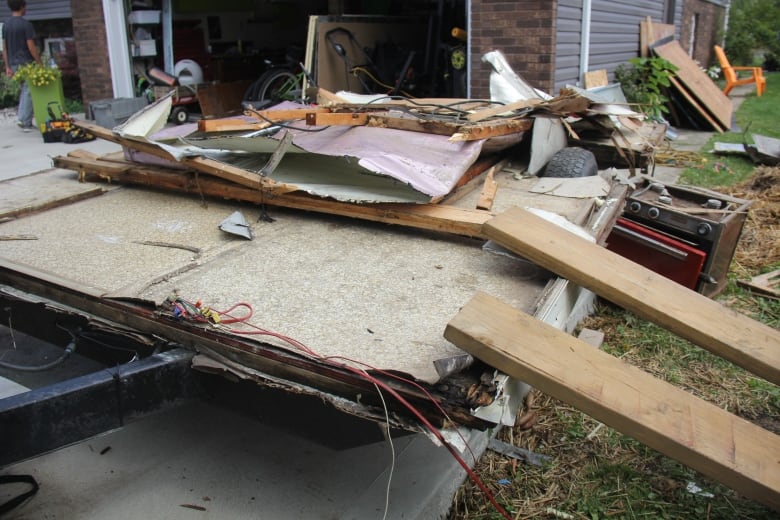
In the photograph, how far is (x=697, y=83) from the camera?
10758mm

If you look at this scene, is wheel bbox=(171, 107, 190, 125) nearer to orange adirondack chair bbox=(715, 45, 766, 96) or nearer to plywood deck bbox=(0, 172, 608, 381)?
plywood deck bbox=(0, 172, 608, 381)

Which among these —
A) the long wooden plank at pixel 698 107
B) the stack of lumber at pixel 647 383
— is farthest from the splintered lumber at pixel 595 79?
the stack of lumber at pixel 647 383

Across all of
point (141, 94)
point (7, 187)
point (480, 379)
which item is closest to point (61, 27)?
point (141, 94)

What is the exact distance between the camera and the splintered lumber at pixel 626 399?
70.7 inches

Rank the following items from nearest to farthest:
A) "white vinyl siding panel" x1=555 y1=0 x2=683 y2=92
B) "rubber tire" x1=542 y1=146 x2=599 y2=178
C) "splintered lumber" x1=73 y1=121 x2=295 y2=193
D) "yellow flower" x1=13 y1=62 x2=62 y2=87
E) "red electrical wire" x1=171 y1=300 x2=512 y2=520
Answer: "red electrical wire" x1=171 y1=300 x2=512 y2=520 → "splintered lumber" x1=73 y1=121 x2=295 y2=193 → "rubber tire" x1=542 y1=146 x2=599 y2=178 → "white vinyl siding panel" x1=555 y1=0 x2=683 y2=92 → "yellow flower" x1=13 y1=62 x2=62 y2=87

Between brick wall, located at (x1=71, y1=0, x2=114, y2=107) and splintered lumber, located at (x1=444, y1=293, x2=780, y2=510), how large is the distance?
8.89 meters

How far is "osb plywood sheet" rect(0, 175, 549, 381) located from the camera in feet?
7.08

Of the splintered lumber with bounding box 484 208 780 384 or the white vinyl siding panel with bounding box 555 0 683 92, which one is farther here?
the white vinyl siding panel with bounding box 555 0 683 92

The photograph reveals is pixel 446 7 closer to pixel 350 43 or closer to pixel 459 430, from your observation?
pixel 350 43

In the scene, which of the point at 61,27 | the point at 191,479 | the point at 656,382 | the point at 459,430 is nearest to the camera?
the point at 459,430

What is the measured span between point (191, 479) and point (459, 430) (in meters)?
1.32

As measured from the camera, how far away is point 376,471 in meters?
2.62

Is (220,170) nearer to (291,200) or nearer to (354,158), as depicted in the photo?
(291,200)

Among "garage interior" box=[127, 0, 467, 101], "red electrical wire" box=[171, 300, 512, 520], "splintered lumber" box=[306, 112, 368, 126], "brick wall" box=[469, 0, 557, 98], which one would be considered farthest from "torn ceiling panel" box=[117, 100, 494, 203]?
"garage interior" box=[127, 0, 467, 101]
